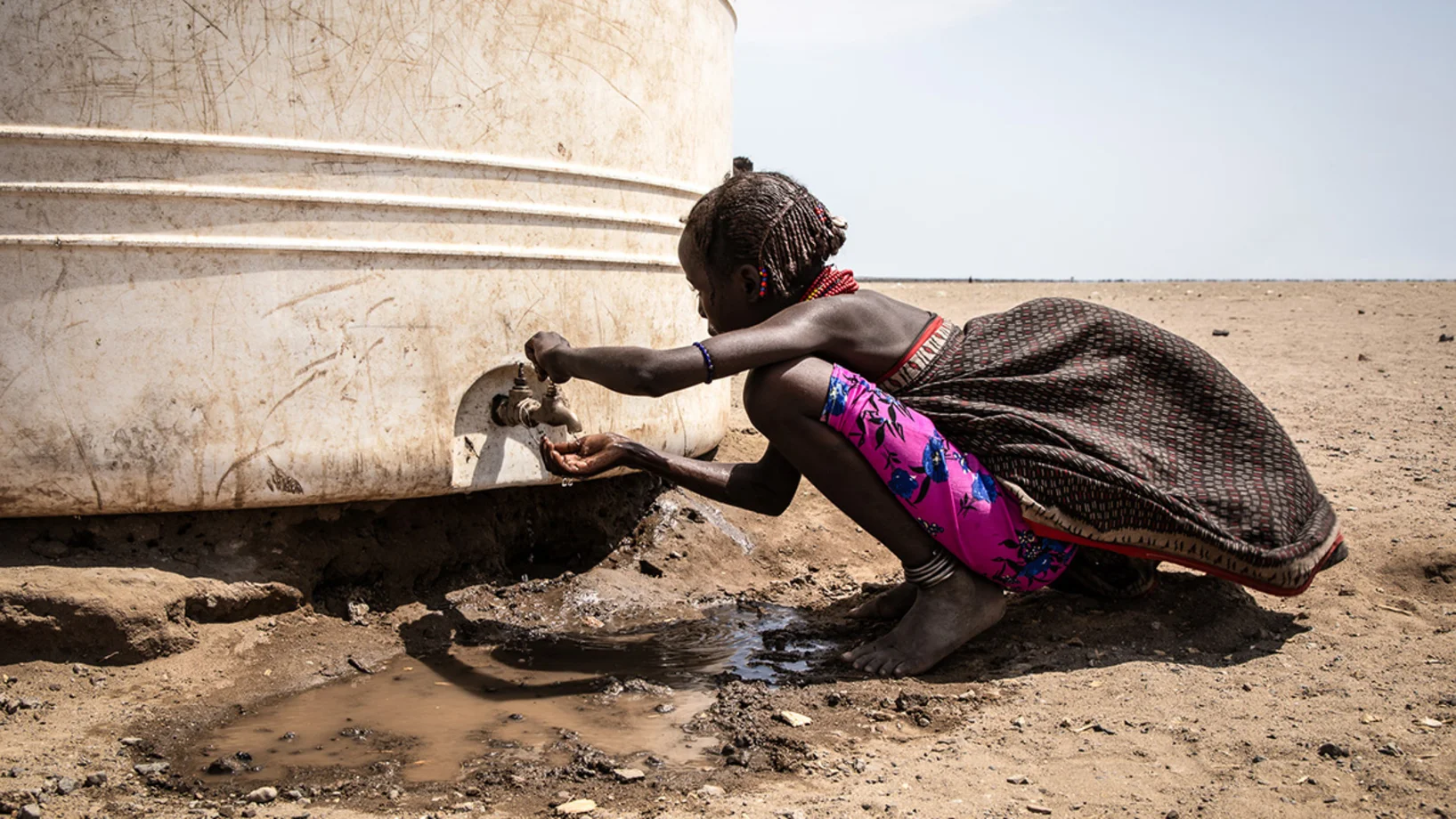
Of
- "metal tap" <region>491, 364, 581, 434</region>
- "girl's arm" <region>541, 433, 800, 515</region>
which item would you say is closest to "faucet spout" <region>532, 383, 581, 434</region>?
"metal tap" <region>491, 364, 581, 434</region>

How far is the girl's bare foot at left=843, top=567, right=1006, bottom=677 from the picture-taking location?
2.58 m

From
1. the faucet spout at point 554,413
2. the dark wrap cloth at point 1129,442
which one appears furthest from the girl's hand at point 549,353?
the dark wrap cloth at point 1129,442

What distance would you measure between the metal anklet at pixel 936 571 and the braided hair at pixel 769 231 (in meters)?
0.68

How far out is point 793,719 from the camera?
231cm

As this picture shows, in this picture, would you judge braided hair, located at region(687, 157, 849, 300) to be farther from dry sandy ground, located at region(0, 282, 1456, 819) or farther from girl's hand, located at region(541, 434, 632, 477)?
dry sandy ground, located at region(0, 282, 1456, 819)

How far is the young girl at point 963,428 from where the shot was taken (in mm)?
2535

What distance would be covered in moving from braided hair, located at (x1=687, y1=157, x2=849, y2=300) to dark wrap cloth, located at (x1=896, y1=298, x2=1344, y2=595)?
1.24 feet

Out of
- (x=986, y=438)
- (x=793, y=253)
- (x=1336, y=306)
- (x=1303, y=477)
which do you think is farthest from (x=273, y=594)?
(x=1336, y=306)

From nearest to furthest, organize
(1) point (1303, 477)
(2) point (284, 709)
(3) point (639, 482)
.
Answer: (2) point (284, 709)
(1) point (1303, 477)
(3) point (639, 482)

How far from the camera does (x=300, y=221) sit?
2736 mm

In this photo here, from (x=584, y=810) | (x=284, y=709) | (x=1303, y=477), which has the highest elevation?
(x=1303, y=477)

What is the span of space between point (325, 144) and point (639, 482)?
147cm

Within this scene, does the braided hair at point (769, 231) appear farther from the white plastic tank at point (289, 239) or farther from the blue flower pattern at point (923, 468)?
the white plastic tank at point (289, 239)

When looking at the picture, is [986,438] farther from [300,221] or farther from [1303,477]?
[300,221]
